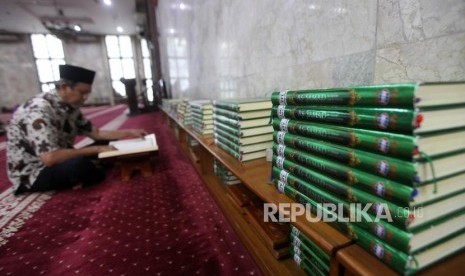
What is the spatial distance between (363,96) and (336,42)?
583 mm

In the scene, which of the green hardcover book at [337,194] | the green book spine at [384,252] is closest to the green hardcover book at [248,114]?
the green hardcover book at [337,194]

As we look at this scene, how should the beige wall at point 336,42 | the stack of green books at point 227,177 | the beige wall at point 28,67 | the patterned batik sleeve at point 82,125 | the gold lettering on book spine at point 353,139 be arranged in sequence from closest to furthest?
the gold lettering on book spine at point 353,139 → the beige wall at point 336,42 → the stack of green books at point 227,177 → the patterned batik sleeve at point 82,125 → the beige wall at point 28,67

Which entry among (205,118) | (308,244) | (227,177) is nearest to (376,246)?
(308,244)

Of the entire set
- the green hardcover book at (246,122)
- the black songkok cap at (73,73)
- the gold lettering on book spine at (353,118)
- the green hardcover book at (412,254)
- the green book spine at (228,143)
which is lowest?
the green hardcover book at (412,254)

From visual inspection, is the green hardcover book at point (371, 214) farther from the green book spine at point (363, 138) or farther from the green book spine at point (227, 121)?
the green book spine at point (227, 121)

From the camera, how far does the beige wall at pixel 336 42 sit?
653mm

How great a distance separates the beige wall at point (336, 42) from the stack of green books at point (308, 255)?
617 millimetres

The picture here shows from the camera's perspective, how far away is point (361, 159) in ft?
1.71

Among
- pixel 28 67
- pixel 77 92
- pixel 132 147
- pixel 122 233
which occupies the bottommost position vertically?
pixel 122 233

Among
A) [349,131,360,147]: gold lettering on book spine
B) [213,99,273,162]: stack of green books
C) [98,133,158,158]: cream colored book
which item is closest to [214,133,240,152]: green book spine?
[213,99,273,162]: stack of green books

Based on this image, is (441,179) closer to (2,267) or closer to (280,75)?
(280,75)

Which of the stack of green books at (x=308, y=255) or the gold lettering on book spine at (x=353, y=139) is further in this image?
the stack of green books at (x=308, y=255)

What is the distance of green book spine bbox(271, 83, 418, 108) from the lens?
1.39 ft

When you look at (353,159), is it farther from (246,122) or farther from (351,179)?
(246,122)
